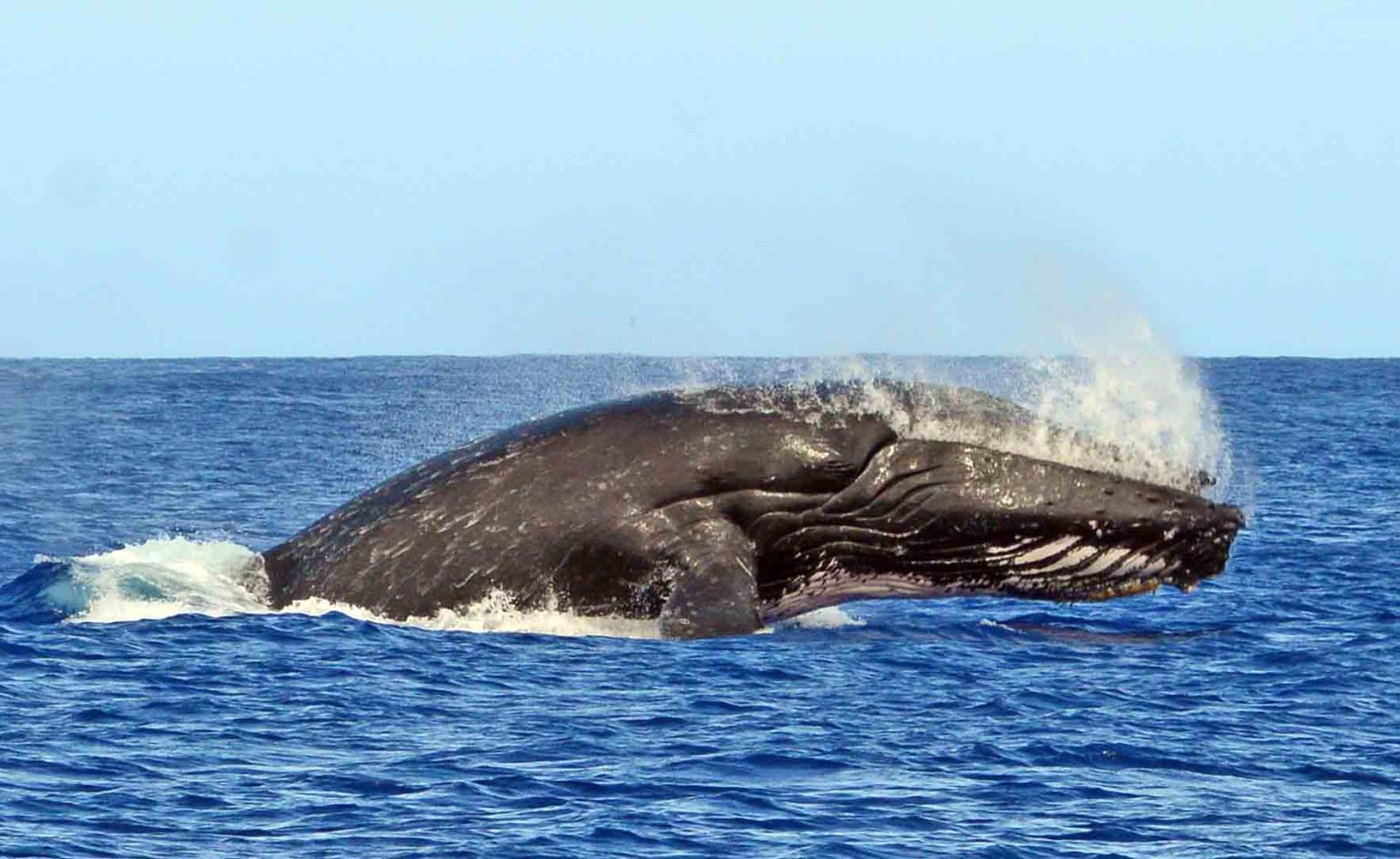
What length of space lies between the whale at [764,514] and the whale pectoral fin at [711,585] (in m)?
0.02

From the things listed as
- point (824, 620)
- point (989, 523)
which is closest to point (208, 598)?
point (824, 620)

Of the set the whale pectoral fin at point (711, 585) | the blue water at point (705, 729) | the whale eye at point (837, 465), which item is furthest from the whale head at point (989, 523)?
the blue water at point (705, 729)

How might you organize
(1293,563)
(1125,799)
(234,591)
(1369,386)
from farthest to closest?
(1369,386) → (1293,563) → (234,591) → (1125,799)

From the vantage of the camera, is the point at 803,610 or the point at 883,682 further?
the point at 803,610

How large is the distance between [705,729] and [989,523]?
12.3 ft

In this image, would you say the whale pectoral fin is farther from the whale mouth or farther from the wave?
the whale mouth

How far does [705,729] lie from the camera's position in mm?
14461

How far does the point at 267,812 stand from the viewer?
12227mm

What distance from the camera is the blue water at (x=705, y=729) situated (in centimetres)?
1223

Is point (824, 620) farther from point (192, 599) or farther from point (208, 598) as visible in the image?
point (192, 599)

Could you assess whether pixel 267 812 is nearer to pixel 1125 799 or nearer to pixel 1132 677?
pixel 1125 799

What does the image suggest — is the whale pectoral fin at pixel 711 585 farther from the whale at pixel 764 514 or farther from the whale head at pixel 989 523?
the whale head at pixel 989 523

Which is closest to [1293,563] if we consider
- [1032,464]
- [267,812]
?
[1032,464]

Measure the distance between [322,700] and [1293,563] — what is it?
15.3 metres
